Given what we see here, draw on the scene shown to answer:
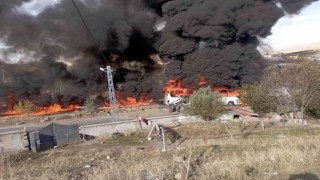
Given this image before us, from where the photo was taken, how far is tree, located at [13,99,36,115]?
6191cm

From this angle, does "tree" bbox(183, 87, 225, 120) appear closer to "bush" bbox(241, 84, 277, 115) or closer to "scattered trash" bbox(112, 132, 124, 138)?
"bush" bbox(241, 84, 277, 115)

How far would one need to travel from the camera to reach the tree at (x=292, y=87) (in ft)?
134

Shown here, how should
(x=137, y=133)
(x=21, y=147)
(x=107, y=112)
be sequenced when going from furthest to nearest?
(x=107, y=112) → (x=137, y=133) → (x=21, y=147)

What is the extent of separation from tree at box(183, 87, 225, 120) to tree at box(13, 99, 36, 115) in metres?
30.4

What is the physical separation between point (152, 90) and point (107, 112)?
12.8 meters

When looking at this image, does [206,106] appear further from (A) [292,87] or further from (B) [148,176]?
(B) [148,176]

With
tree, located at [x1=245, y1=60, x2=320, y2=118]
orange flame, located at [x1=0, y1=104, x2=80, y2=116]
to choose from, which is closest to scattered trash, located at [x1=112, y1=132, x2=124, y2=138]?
tree, located at [x1=245, y1=60, x2=320, y2=118]

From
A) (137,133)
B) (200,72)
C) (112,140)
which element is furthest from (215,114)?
(200,72)

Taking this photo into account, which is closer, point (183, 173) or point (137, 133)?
point (183, 173)

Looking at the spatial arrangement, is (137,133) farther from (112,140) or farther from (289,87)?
(289,87)

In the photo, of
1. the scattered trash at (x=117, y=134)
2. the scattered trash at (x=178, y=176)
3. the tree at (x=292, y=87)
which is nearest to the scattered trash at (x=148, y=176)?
the scattered trash at (x=178, y=176)

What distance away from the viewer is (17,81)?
213ft

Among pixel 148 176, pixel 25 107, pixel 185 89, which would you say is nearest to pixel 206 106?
pixel 185 89

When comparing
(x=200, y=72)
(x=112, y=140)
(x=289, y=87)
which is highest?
(x=200, y=72)
